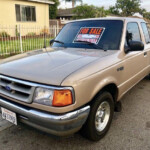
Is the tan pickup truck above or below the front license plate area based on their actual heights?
above

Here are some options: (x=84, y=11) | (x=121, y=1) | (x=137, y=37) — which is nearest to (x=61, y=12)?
(x=84, y=11)

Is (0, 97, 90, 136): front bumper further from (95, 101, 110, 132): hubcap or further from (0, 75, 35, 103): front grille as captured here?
(95, 101, 110, 132): hubcap

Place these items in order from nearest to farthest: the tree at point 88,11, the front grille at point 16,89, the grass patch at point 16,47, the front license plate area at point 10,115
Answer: the front grille at point 16,89, the front license plate area at point 10,115, the grass patch at point 16,47, the tree at point 88,11

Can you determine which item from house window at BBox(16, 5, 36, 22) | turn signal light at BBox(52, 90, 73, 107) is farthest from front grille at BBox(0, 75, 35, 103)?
house window at BBox(16, 5, 36, 22)

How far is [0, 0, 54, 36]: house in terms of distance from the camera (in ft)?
47.7

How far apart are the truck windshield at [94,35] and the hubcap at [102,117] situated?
1.02 metres

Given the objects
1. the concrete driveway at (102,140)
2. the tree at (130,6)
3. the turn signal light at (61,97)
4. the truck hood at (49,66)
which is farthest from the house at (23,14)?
the tree at (130,6)

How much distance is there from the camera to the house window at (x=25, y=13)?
51.0 ft

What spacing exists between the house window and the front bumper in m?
15.1

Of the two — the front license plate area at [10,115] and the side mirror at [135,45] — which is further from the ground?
the side mirror at [135,45]

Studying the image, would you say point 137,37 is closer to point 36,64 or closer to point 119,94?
point 119,94

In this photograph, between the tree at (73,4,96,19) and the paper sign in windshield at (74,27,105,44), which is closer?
the paper sign in windshield at (74,27,105,44)

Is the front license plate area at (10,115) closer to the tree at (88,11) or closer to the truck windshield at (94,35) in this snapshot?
the truck windshield at (94,35)

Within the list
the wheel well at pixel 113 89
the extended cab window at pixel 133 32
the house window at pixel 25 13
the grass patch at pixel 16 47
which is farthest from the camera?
the house window at pixel 25 13
